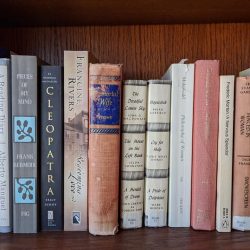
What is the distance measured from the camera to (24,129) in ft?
1.73

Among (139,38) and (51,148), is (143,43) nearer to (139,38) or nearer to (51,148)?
(139,38)

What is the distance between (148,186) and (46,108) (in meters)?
A: 0.20

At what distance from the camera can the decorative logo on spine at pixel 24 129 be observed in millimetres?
526

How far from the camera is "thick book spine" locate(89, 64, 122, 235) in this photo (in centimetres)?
52

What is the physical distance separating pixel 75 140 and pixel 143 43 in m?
0.28

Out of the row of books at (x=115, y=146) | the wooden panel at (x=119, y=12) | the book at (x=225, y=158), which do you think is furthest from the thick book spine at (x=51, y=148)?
the book at (x=225, y=158)

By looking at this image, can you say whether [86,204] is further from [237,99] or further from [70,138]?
[237,99]

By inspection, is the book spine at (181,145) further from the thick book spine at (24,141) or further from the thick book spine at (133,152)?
the thick book spine at (24,141)

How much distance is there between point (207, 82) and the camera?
54 centimetres

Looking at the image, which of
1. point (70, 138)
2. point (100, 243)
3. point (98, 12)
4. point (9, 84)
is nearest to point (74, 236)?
point (100, 243)

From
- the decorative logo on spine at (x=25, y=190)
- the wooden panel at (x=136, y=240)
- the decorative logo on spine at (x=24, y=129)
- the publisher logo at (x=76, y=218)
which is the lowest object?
the wooden panel at (x=136, y=240)

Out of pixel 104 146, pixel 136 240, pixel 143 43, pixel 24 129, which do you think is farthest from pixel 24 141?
pixel 143 43

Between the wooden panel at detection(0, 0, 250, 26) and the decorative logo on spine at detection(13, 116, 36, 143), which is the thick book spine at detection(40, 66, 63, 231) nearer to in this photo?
the decorative logo on spine at detection(13, 116, 36, 143)

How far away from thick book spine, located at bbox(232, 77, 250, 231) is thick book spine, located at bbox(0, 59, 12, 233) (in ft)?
1.15
